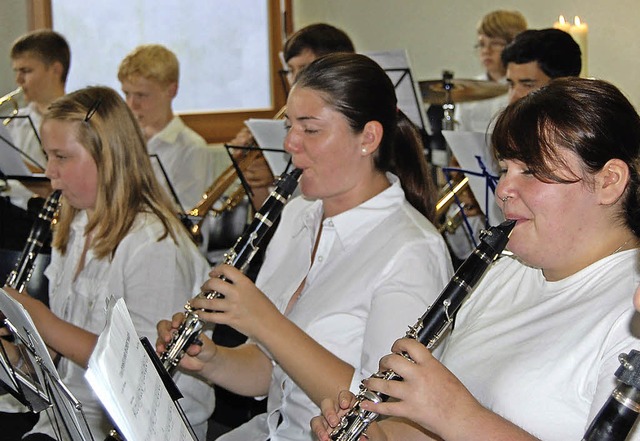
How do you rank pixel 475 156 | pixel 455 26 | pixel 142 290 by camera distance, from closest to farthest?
pixel 142 290
pixel 475 156
pixel 455 26

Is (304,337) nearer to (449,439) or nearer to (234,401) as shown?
(449,439)

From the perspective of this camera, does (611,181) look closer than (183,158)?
Yes

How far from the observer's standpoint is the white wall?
4723 millimetres

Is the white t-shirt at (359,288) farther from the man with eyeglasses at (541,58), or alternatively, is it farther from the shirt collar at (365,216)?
the man with eyeglasses at (541,58)

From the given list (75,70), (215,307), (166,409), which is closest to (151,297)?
(215,307)

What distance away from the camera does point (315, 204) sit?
214 centimetres

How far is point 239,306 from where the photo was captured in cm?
Answer: 170

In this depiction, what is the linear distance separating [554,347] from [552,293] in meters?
0.12

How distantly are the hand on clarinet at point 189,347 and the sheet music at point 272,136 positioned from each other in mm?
1221

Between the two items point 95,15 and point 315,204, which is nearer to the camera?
point 315,204

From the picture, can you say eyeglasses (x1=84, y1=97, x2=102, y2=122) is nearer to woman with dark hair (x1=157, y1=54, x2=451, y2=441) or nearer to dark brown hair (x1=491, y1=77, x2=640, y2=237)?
woman with dark hair (x1=157, y1=54, x2=451, y2=441)

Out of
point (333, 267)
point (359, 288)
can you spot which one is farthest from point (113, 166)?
point (359, 288)

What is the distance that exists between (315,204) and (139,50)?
2.73 meters

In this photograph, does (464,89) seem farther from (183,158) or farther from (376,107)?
(376,107)
